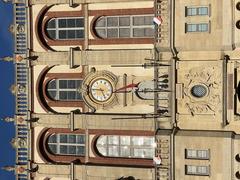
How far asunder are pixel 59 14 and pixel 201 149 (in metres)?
14.2

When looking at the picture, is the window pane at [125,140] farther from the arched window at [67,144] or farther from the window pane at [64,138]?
the window pane at [64,138]

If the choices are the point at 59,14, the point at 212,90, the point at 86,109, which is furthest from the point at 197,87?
the point at 59,14

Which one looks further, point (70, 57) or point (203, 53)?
point (70, 57)

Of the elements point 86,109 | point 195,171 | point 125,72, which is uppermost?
point 125,72

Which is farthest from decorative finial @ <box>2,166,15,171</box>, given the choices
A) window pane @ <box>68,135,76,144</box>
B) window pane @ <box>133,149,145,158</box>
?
window pane @ <box>133,149,145,158</box>

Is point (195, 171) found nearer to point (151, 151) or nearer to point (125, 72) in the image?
point (151, 151)

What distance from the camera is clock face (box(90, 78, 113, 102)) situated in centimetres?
4312

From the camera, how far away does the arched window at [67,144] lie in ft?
144

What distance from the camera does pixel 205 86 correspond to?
39875 mm

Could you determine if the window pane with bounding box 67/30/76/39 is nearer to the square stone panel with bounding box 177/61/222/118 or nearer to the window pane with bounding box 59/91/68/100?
the window pane with bounding box 59/91/68/100

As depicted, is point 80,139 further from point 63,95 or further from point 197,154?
point 197,154

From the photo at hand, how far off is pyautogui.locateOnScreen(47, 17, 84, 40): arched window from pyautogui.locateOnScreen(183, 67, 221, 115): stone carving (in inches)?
346

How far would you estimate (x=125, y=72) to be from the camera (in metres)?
42.5

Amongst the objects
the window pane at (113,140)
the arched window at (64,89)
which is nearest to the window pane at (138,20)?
the arched window at (64,89)
